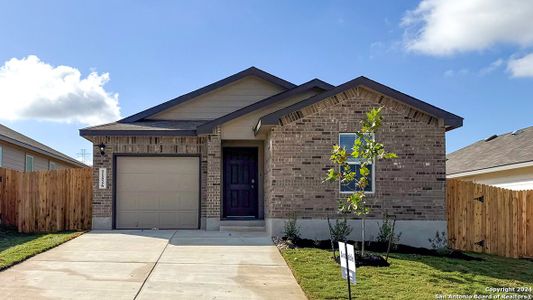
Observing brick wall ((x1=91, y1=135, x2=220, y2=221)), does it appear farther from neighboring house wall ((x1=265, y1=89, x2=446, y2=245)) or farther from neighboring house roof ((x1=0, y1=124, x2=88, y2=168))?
neighboring house roof ((x1=0, y1=124, x2=88, y2=168))

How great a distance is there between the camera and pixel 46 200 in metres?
13.8

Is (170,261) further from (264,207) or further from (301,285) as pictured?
(264,207)

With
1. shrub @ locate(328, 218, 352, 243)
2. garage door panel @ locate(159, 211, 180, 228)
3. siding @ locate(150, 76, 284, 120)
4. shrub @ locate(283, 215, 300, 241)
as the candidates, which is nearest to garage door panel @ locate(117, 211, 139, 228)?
garage door panel @ locate(159, 211, 180, 228)

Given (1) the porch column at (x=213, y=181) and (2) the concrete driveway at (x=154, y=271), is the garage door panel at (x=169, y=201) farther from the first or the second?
(2) the concrete driveway at (x=154, y=271)

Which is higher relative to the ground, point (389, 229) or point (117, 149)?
point (117, 149)

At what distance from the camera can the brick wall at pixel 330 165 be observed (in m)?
11.9

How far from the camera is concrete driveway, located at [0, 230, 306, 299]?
6973mm

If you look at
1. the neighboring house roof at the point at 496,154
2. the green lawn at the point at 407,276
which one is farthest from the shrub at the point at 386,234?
the neighboring house roof at the point at 496,154

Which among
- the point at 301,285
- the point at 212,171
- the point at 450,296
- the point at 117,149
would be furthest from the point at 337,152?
the point at 117,149

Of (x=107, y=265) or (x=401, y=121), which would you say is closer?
(x=107, y=265)

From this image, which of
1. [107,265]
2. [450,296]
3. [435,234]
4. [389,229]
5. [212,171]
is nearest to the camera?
[450,296]

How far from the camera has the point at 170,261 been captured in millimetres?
9125

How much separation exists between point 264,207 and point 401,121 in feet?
15.3

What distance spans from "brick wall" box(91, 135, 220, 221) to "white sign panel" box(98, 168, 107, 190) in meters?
0.09
